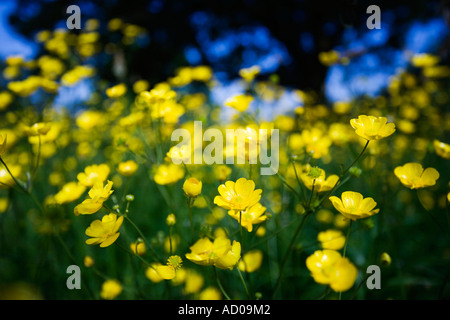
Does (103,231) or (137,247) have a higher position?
(103,231)

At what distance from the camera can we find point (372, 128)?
763 millimetres

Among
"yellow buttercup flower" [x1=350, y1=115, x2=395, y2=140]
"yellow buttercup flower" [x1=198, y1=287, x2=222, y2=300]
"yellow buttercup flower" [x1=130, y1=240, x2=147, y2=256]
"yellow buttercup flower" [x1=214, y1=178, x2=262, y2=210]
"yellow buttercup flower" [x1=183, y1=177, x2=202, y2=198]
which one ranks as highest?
"yellow buttercup flower" [x1=350, y1=115, x2=395, y2=140]

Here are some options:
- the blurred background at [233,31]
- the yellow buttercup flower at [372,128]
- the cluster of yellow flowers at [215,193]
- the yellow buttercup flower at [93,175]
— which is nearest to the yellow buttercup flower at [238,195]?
the cluster of yellow flowers at [215,193]

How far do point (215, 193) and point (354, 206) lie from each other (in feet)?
3.09

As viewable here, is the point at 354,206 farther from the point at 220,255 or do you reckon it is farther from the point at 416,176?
the point at 220,255

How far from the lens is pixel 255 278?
130 centimetres

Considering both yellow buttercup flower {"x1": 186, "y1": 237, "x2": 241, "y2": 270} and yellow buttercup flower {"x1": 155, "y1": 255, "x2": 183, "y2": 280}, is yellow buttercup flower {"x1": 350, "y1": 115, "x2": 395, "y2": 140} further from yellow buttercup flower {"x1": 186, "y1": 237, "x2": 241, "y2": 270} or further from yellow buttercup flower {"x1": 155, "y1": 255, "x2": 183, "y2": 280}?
yellow buttercup flower {"x1": 155, "y1": 255, "x2": 183, "y2": 280}

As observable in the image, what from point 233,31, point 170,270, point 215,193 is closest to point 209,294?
point 170,270

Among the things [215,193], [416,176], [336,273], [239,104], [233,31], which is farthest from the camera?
[233,31]

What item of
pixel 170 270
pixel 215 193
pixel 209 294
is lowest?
pixel 209 294

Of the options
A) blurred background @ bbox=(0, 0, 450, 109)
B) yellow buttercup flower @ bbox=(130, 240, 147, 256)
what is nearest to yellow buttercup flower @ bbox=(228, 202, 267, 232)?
yellow buttercup flower @ bbox=(130, 240, 147, 256)

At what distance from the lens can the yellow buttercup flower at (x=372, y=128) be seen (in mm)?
737

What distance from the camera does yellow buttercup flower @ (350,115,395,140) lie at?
737 mm
